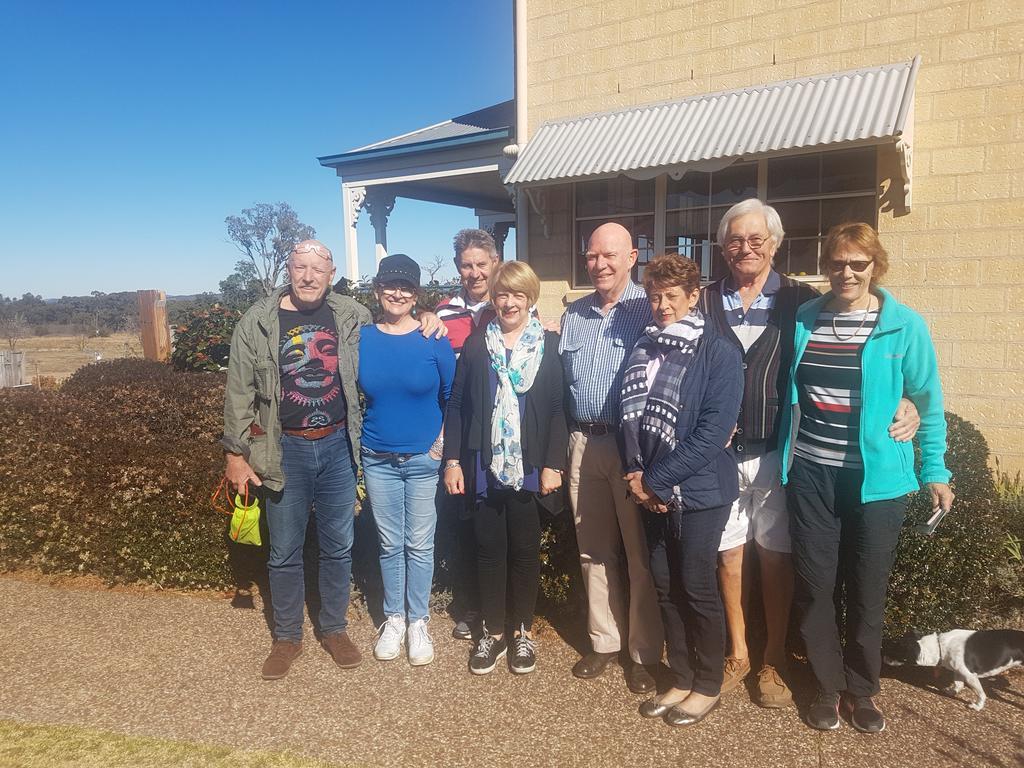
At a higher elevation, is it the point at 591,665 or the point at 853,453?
the point at 853,453

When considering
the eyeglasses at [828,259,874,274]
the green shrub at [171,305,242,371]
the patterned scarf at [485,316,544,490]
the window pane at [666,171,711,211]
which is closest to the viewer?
the eyeglasses at [828,259,874,274]

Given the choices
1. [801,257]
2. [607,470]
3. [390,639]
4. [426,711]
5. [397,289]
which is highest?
[801,257]

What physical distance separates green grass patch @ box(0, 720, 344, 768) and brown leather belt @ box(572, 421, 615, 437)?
65.0 inches

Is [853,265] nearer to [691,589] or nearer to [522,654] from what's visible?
[691,589]

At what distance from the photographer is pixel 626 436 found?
2715mm

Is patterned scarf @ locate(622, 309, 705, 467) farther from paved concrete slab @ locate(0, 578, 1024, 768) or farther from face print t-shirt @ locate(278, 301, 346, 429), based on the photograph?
face print t-shirt @ locate(278, 301, 346, 429)

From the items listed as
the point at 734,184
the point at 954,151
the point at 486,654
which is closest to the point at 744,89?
the point at 734,184

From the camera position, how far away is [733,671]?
9.78ft

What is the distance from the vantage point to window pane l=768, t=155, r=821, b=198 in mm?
6258

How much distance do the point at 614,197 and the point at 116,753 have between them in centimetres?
641

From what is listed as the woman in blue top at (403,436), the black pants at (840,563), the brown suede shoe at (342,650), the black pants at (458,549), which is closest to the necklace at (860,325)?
Answer: the black pants at (840,563)

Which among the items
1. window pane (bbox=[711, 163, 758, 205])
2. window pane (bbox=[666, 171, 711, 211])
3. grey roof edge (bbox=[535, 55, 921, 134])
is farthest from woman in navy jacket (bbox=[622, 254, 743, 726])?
window pane (bbox=[666, 171, 711, 211])

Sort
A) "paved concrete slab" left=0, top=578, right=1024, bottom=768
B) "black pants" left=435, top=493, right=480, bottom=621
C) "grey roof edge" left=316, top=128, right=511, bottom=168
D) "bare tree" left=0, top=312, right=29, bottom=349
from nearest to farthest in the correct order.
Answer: "paved concrete slab" left=0, top=578, right=1024, bottom=768 → "black pants" left=435, top=493, right=480, bottom=621 → "grey roof edge" left=316, top=128, right=511, bottom=168 → "bare tree" left=0, top=312, right=29, bottom=349

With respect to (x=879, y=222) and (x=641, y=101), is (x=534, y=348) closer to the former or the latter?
(x=879, y=222)
